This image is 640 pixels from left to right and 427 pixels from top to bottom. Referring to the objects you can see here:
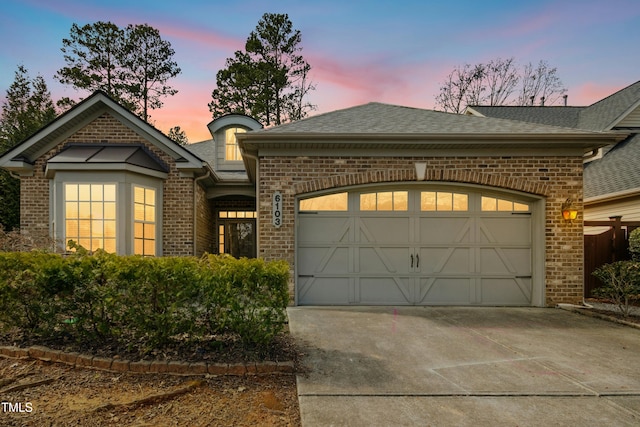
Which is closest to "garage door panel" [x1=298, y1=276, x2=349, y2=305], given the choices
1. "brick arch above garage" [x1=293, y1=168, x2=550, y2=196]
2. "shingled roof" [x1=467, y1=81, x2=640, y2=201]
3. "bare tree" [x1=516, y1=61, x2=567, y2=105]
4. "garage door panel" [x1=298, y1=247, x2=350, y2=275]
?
"garage door panel" [x1=298, y1=247, x2=350, y2=275]

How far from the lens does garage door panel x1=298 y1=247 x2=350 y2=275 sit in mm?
7352

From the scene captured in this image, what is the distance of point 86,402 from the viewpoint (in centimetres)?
314

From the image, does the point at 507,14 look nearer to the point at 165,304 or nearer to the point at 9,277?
the point at 165,304

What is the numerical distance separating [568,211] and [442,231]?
8.24 ft

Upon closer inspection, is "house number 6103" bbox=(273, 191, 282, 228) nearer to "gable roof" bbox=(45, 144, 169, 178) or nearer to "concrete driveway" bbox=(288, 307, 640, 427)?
"concrete driveway" bbox=(288, 307, 640, 427)

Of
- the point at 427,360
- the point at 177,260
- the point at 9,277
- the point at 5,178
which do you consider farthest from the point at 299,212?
the point at 5,178

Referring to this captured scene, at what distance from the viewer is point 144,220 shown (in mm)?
8969

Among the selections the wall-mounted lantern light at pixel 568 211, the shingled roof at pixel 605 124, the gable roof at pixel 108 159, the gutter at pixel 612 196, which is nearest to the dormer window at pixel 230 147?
the gable roof at pixel 108 159

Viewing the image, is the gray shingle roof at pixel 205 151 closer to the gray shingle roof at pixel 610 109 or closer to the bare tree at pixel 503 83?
the gray shingle roof at pixel 610 109

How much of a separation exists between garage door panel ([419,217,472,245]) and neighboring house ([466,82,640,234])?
10.1 feet

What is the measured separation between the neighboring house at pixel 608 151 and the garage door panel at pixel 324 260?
5.53 metres

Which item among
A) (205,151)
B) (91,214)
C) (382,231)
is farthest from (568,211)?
(205,151)

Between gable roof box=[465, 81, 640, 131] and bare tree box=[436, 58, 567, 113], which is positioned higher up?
bare tree box=[436, 58, 567, 113]

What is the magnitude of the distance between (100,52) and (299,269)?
863 inches
